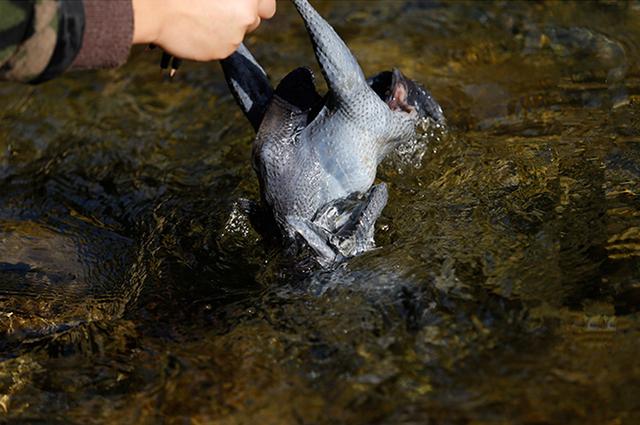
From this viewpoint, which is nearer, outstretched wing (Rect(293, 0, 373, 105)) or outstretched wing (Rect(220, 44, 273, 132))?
outstretched wing (Rect(293, 0, 373, 105))

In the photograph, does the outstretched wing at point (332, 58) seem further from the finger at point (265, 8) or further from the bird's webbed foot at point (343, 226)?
the bird's webbed foot at point (343, 226)

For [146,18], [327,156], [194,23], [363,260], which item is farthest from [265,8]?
[363,260]

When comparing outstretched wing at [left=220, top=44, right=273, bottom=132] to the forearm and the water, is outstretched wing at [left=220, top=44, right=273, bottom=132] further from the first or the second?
the water

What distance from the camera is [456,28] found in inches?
190

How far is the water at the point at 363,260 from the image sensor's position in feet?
8.39

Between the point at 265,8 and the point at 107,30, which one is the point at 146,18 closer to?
the point at 107,30

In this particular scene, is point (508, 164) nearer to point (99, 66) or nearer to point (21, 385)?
point (99, 66)

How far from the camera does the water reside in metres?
2.56

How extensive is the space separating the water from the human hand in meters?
0.74

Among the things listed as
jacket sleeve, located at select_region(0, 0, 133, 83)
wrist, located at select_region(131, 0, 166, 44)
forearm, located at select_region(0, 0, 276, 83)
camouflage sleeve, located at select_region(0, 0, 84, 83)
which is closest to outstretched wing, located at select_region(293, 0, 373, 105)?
forearm, located at select_region(0, 0, 276, 83)

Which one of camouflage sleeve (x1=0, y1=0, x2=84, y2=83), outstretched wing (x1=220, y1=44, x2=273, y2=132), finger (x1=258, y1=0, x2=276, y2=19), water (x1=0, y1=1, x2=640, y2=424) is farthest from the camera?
outstretched wing (x1=220, y1=44, x2=273, y2=132)

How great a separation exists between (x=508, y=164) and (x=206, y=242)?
1.15m

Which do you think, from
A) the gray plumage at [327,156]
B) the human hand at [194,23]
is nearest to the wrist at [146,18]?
the human hand at [194,23]

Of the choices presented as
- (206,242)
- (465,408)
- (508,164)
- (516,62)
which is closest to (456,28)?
(516,62)
